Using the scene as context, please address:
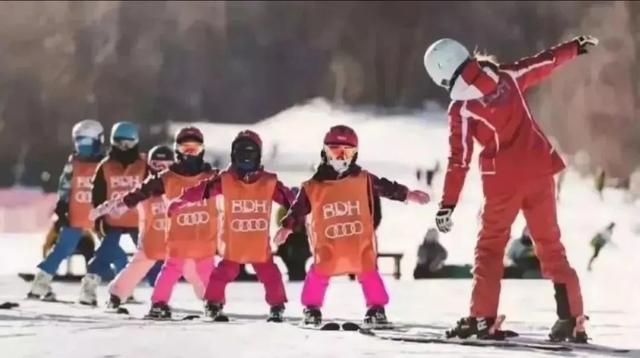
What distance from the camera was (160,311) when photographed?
4.14 metres

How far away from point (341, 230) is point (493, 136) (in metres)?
0.73

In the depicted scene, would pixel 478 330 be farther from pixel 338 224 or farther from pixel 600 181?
pixel 600 181

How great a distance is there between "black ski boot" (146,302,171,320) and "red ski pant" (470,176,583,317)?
123 cm

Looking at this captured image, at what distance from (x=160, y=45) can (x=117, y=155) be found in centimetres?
509

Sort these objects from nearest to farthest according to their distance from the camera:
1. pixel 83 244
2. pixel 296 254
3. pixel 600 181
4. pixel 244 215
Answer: pixel 244 215
pixel 83 244
pixel 296 254
pixel 600 181

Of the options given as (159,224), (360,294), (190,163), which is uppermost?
(190,163)

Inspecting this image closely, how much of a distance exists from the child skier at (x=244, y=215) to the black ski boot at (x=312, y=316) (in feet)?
0.68

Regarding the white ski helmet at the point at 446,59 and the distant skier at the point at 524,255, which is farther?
the distant skier at the point at 524,255

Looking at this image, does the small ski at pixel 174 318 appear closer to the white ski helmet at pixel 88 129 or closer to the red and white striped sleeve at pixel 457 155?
the red and white striped sleeve at pixel 457 155

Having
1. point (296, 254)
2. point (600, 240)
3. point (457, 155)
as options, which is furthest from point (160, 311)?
point (600, 240)

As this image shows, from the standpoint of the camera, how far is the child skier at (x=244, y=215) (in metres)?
4.07

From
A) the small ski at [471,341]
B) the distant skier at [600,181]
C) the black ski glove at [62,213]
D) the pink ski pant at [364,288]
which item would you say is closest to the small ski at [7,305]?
the black ski glove at [62,213]

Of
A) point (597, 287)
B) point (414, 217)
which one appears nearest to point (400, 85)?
point (414, 217)

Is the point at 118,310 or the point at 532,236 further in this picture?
the point at 118,310
